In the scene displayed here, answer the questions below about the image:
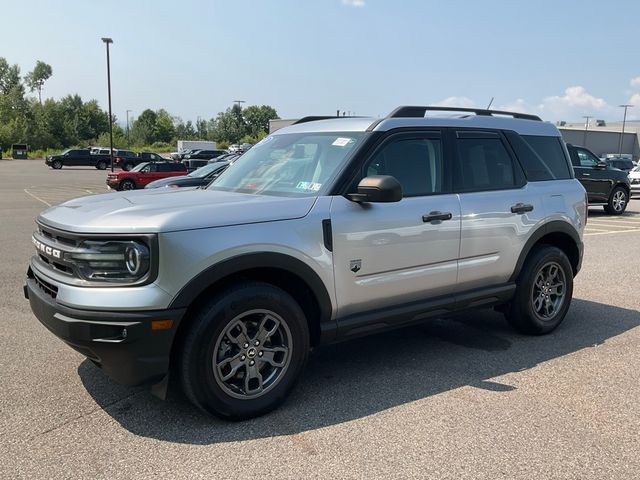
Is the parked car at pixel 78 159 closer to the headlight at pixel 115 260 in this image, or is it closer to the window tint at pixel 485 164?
the window tint at pixel 485 164

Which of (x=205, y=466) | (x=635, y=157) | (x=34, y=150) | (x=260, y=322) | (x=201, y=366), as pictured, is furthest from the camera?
(x=34, y=150)

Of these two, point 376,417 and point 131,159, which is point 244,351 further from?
point 131,159

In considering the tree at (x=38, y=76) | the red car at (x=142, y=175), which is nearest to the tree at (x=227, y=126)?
the tree at (x=38, y=76)

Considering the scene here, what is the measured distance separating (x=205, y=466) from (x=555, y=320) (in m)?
3.72

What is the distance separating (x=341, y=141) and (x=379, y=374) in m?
1.76

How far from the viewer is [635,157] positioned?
76.3m

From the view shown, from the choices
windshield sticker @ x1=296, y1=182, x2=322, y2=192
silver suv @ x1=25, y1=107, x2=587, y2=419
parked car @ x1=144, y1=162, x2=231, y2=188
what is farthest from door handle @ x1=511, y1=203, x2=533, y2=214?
parked car @ x1=144, y1=162, x2=231, y2=188

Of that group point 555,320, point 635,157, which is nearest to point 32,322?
point 555,320

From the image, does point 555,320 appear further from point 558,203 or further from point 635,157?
point 635,157

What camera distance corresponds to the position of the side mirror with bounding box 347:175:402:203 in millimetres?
3705

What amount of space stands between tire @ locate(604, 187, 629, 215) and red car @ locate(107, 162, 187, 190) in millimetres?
17395

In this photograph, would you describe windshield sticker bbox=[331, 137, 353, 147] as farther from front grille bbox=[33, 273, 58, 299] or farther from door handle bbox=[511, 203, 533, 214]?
front grille bbox=[33, 273, 58, 299]

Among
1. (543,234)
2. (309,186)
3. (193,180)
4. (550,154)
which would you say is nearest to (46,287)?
(309,186)

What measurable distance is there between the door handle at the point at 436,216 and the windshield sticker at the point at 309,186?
84 centimetres
